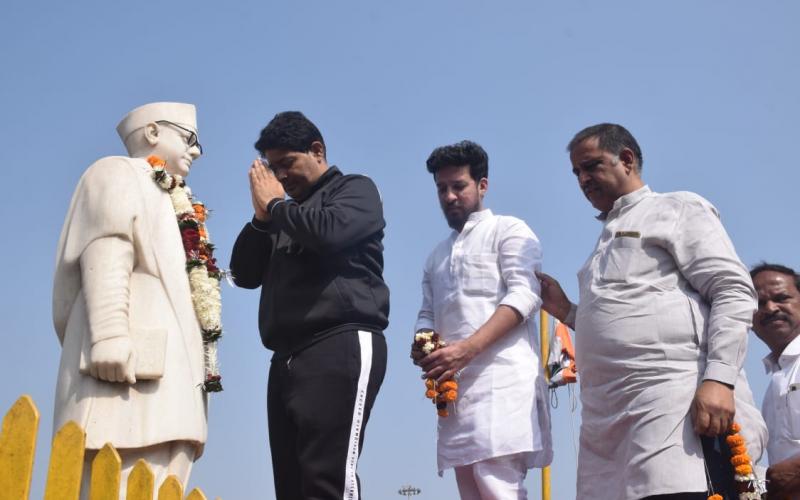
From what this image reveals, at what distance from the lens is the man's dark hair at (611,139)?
512 cm

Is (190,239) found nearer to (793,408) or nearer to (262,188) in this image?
(262,188)

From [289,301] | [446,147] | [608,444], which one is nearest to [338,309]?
[289,301]

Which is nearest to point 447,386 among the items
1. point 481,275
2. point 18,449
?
point 481,275

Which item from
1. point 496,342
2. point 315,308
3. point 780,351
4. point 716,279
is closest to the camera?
point 716,279

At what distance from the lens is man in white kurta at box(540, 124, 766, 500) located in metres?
4.34

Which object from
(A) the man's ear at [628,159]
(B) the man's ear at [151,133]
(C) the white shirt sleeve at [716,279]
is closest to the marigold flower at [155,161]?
(B) the man's ear at [151,133]

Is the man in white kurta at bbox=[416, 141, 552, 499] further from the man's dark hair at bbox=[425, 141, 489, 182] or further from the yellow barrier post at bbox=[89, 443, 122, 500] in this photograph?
the yellow barrier post at bbox=[89, 443, 122, 500]

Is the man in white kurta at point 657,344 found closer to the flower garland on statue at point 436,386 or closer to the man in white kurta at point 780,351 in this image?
the flower garland on statue at point 436,386

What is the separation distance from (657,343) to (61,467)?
2.60m

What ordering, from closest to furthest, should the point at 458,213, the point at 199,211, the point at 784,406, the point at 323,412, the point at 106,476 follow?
1. the point at 106,476
2. the point at 323,412
3. the point at 199,211
4. the point at 784,406
5. the point at 458,213

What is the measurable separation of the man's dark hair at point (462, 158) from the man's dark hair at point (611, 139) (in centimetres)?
88

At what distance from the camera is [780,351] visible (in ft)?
20.4

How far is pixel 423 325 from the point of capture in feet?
19.5

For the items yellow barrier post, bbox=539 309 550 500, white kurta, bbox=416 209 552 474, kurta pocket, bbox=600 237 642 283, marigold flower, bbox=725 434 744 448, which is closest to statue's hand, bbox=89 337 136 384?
white kurta, bbox=416 209 552 474
